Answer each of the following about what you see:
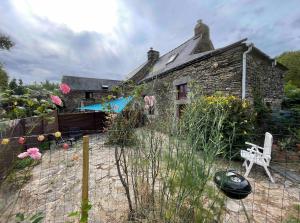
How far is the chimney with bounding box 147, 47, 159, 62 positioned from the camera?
19.3 m

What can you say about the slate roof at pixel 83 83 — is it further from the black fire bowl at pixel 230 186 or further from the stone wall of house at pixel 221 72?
the black fire bowl at pixel 230 186

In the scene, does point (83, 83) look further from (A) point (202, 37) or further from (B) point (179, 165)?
(B) point (179, 165)

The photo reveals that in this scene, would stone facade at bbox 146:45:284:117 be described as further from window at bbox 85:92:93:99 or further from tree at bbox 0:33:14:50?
window at bbox 85:92:93:99

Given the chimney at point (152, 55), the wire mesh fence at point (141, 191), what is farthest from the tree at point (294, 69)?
the wire mesh fence at point (141, 191)

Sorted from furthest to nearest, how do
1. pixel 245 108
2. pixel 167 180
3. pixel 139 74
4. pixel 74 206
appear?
1. pixel 139 74
2. pixel 245 108
3. pixel 74 206
4. pixel 167 180

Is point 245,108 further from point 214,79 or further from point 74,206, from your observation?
point 74,206

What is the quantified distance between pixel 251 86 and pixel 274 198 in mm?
4684

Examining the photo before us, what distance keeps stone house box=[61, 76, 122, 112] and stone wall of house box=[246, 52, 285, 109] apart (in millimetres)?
20242

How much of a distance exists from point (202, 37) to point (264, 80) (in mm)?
7108

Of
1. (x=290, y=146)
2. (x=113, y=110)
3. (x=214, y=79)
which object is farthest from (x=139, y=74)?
(x=113, y=110)

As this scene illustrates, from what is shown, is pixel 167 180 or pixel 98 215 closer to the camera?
pixel 167 180

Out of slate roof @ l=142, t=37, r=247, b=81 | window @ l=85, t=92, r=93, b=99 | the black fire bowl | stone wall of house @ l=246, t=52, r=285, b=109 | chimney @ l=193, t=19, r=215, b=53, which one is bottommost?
the black fire bowl

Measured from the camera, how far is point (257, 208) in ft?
10.1

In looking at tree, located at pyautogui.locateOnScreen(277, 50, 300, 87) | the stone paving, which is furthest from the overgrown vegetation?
tree, located at pyautogui.locateOnScreen(277, 50, 300, 87)
